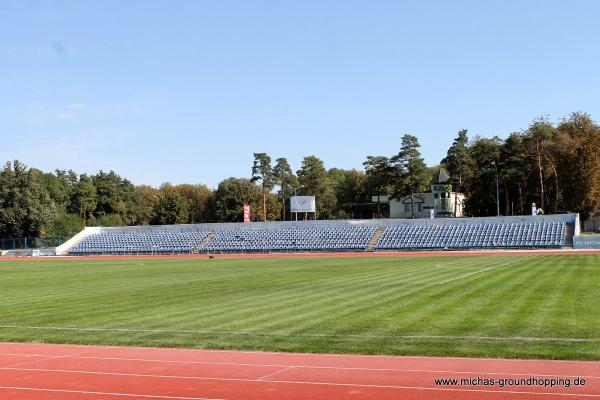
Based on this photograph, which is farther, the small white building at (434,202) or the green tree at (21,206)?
the small white building at (434,202)

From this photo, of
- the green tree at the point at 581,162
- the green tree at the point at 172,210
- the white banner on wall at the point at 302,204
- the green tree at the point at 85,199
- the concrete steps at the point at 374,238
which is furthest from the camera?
the green tree at the point at 172,210

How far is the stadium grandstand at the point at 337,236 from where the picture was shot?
67.6m

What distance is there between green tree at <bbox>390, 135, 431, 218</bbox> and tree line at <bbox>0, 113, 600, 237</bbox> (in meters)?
0.16

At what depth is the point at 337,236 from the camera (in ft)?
258

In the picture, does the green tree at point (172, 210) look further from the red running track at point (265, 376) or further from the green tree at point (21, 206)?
the red running track at point (265, 376)

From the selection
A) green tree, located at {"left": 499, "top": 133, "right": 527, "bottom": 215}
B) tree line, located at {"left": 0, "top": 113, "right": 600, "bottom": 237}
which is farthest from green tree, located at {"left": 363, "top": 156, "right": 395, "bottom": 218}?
green tree, located at {"left": 499, "top": 133, "right": 527, "bottom": 215}

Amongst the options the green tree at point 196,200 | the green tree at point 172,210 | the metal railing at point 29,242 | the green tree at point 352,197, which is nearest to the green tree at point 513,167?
the green tree at point 352,197

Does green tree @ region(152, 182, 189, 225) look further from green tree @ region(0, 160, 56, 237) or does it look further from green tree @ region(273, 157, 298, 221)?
green tree @ region(0, 160, 56, 237)

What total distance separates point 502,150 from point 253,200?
49377mm

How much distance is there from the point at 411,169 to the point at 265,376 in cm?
9313

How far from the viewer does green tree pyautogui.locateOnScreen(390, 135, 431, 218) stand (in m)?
101

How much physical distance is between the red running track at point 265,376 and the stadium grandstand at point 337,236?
185ft

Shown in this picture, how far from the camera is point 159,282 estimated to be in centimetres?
3167

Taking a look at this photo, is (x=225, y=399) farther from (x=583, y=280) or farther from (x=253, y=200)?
(x=253, y=200)
